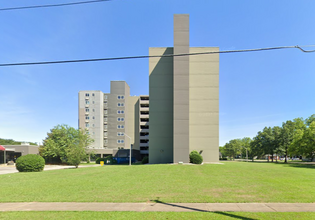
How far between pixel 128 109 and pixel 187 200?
72498mm

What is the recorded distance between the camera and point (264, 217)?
7094 mm

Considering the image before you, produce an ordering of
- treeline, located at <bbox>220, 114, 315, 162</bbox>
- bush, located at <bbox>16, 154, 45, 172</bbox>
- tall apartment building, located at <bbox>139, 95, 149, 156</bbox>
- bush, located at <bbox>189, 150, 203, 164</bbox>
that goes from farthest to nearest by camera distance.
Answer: tall apartment building, located at <bbox>139, 95, 149, 156</bbox>, treeline, located at <bbox>220, 114, 315, 162</bbox>, bush, located at <bbox>189, 150, 203, 164</bbox>, bush, located at <bbox>16, 154, 45, 172</bbox>

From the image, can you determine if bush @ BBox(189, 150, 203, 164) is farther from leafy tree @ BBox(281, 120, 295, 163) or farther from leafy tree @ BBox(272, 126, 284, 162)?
leafy tree @ BBox(281, 120, 295, 163)

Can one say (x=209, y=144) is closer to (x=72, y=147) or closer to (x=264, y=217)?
(x=72, y=147)

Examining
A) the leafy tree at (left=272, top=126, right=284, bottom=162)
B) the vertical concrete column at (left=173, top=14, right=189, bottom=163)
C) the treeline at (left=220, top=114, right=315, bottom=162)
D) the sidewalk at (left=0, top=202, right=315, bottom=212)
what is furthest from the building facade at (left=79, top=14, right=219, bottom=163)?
the sidewalk at (left=0, top=202, right=315, bottom=212)

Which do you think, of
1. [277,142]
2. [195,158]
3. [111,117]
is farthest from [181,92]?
[111,117]

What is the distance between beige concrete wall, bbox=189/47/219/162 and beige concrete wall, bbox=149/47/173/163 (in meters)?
5.13

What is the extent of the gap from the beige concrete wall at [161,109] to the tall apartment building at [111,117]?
110 ft

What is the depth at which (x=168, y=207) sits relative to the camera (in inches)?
332

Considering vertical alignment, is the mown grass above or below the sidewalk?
above

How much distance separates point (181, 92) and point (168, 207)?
32872 millimetres

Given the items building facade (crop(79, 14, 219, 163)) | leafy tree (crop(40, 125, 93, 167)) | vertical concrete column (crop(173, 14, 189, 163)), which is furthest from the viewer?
leafy tree (crop(40, 125, 93, 167))

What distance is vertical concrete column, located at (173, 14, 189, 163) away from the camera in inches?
1526

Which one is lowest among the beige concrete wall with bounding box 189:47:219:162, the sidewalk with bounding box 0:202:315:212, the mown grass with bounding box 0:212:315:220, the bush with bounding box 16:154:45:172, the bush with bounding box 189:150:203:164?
the bush with bounding box 189:150:203:164
